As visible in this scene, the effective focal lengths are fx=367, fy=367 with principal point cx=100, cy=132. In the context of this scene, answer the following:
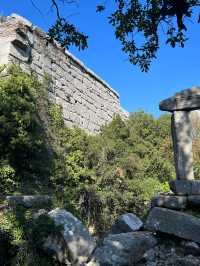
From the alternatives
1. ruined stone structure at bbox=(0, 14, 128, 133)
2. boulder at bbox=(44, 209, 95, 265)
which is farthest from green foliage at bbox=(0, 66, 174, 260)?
ruined stone structure at bbox=(0, 14, 128, 133)

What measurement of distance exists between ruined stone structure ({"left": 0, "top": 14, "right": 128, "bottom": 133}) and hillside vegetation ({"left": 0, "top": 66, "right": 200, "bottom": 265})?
546mm

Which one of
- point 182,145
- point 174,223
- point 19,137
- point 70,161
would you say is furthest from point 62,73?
point 174,223

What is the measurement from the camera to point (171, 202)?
625 centimetres

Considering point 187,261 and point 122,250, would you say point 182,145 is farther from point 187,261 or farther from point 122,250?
point 122,250

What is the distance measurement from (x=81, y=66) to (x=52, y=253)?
9208 millimetres

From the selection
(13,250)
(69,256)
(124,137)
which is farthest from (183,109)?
(124,137)

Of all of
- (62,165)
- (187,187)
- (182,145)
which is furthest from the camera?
(62,165)

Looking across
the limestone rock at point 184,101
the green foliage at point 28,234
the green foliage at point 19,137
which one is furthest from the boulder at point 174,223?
the green foliage at point 19,137

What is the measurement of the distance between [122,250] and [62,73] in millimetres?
8150

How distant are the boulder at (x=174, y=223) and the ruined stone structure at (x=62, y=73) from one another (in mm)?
5548

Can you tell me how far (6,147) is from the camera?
836 cm

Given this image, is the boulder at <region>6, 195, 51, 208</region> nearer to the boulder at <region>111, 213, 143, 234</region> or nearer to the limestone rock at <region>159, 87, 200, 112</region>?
the boulder at <region>111, 213, 143, 234</region>

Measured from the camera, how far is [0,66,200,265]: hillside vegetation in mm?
8344

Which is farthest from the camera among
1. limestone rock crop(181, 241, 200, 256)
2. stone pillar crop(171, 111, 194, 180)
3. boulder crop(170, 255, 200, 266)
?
stone pillar crop(171, 111, 194, 180)
